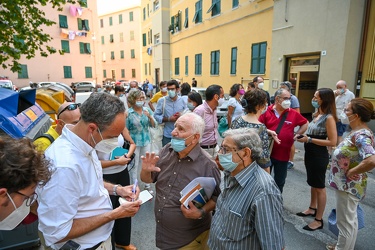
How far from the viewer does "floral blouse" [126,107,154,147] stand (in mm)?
4125

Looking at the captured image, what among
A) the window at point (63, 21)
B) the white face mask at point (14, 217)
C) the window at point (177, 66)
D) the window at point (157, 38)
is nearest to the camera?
the white face mask at point (14, 217)

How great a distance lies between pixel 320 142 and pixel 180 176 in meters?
2.09

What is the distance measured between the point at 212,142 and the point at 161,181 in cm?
211

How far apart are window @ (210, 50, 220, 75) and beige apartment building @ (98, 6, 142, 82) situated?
1090 inches

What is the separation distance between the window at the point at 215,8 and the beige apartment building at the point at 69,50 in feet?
63.6

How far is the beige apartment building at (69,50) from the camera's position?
2828cm

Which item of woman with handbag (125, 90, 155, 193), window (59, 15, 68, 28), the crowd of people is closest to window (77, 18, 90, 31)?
window (59, 15, 68, 28)

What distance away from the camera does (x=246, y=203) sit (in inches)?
61.9

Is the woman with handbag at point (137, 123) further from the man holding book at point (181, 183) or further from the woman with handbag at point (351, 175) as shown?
the woman with handbag at point (351, 175)

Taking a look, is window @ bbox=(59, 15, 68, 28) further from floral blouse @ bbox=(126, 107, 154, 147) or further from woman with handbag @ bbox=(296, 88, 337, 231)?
woman with handbag @ bbox=(296, 88, 337, 231)

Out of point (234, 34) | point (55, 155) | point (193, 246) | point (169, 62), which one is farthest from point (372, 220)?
point (169, 62)

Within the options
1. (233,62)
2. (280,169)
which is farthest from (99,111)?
(233,62)

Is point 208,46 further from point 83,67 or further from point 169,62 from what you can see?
point 83,67

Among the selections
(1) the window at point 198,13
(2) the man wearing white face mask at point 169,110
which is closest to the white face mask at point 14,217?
(2) the man wearing white face mask at point 169,110
